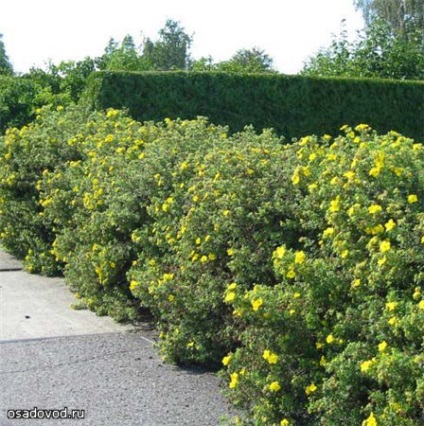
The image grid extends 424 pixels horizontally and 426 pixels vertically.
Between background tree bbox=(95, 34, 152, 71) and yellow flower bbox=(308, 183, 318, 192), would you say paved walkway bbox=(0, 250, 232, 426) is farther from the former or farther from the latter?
background tree bbox=(95, 34, 152, 71)

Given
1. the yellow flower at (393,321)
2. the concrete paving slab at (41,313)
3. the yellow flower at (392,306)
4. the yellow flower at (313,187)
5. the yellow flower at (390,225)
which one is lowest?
the concrete paving slab at (41,313)

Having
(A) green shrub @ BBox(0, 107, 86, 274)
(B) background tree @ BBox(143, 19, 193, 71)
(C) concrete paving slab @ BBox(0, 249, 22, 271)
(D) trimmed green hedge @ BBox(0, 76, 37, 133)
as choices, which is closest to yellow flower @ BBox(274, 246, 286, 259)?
(A) green shrub @ BBox(0, 107, 86, 274)

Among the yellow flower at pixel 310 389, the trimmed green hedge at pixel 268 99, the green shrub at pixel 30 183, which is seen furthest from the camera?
the trimmed green hedge at pixel 268 99

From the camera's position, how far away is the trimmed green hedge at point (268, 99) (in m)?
14.3

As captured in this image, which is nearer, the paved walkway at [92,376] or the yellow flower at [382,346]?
the yellow flower at [382,346]

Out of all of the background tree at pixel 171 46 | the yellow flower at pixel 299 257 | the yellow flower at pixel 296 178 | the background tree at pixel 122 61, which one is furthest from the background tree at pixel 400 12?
the yellow flower at pixel 299 257

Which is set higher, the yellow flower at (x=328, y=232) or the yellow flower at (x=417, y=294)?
the yellow flower at (x=328, y=232)

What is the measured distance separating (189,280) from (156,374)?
1.95 feet

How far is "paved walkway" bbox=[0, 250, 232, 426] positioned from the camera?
4.35 m

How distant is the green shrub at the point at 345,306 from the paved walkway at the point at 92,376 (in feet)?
1.29

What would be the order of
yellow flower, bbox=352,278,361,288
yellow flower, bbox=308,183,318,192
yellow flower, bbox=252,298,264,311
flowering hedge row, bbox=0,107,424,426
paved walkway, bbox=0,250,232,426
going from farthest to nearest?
paved walkway, bbox=0,250,232,426 < yellow flower, bbox=308,183,318,192 < yellow flower, bbox=252,298,264,311 < yellow flower, bbox=352,278,361,288 < flowering hedge row, bbox=0,107,424,426

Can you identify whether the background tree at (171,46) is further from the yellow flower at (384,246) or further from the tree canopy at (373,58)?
the yellow flower at (384,246)

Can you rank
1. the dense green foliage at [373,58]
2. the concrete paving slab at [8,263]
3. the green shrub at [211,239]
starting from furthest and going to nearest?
the dense green foliage at [373,58], the concrete paving slab at [8,263], the green shrub at [211,239]

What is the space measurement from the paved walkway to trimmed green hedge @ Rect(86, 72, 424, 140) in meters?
7.70
